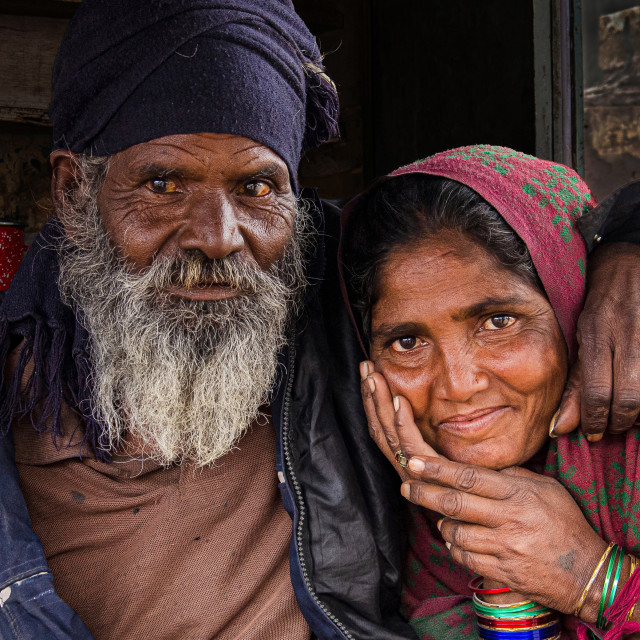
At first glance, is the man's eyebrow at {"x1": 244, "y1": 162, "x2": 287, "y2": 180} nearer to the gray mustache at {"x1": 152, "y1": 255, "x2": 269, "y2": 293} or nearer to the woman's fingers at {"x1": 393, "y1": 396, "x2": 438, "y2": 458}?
the gray mustache at {"x1": 152, "y1": 255, "x2": 269, "y2": 293}

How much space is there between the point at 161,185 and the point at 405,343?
765mm

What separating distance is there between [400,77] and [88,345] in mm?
2664

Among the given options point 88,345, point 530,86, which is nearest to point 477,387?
point 88,345

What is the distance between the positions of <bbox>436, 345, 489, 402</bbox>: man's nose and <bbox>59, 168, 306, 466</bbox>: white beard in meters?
0.54

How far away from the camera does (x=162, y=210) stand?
6.69 ft

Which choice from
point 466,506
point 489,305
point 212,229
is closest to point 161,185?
point 212,229

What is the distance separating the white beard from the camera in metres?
2.08

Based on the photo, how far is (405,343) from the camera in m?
1.94

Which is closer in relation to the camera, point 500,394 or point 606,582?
point 606,582

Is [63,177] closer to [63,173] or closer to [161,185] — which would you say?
[63,173]

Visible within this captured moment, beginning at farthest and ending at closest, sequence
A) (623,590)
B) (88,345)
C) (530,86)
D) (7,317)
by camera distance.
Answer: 1. (530,86)
2. (88,345)
3. (7,317)
4. (623,590)

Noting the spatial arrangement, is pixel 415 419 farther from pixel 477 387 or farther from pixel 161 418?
pixel 161 418

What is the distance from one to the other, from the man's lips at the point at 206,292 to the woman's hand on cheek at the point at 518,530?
669 millimetres

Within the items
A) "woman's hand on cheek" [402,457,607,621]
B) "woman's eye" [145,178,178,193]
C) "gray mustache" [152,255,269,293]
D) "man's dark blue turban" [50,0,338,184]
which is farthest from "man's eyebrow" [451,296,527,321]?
"woman's eye" [145,178,178,193]
